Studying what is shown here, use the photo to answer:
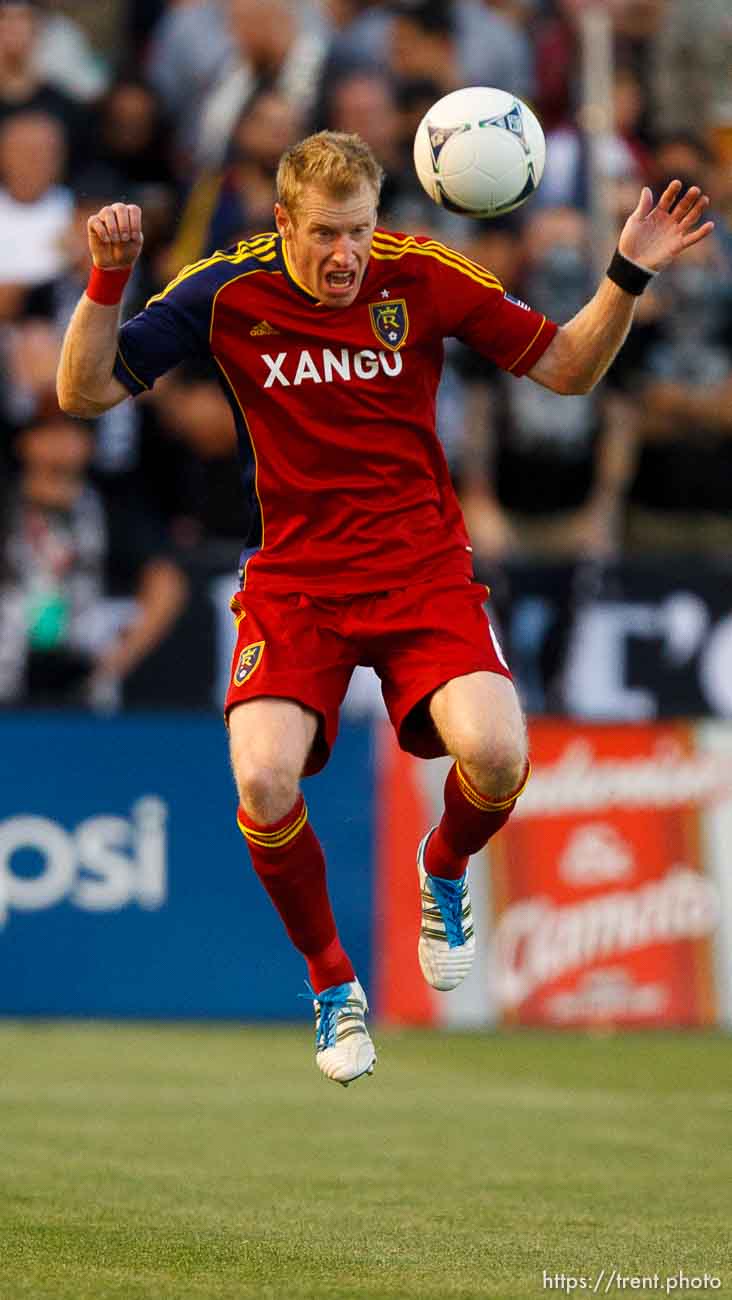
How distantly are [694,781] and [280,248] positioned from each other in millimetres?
5887

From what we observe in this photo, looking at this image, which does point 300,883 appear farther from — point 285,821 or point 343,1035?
point 343,1035

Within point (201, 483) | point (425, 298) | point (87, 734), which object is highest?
point (425, 298)

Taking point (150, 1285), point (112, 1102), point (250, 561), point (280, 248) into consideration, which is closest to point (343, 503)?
point (250, 561)

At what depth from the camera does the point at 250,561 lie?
7.10 meters

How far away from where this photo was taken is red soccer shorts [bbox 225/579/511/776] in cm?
690

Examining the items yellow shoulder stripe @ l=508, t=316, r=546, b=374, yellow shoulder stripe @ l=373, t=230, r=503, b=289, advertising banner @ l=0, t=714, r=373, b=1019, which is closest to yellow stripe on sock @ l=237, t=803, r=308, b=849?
yellow shoulder stripe @ l=508, t=316, r=546, b=374

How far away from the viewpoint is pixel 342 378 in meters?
6.92

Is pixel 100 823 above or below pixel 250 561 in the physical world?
below

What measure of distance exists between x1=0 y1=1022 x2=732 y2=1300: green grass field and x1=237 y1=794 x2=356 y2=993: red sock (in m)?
0.77

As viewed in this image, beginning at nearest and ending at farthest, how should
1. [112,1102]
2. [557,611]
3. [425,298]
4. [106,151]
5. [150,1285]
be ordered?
[150,1285]
[425,298]
[112,1102]
[557,611]
[106,151]

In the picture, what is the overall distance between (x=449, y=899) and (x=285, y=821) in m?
0.85

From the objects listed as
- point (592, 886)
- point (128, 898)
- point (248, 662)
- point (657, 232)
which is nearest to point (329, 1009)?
point (248, 662)

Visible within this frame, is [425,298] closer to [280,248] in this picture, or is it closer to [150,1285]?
[280,248]

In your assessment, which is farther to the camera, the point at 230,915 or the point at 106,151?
the point at 106,151
